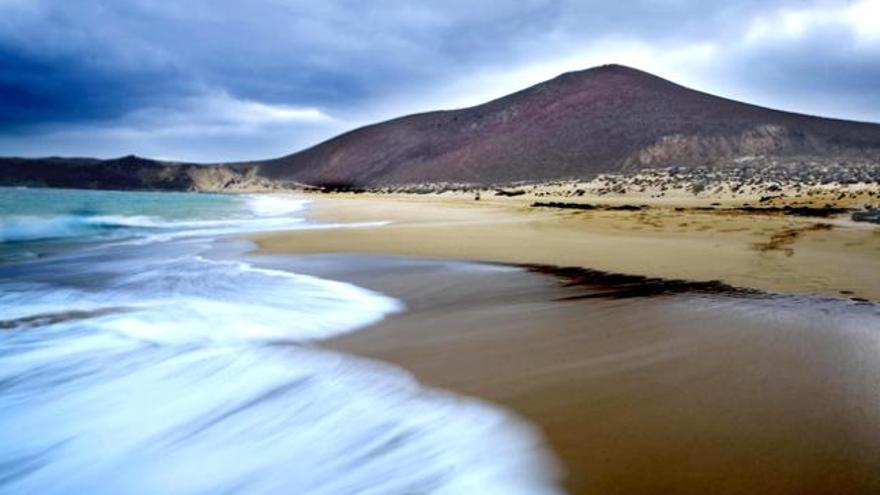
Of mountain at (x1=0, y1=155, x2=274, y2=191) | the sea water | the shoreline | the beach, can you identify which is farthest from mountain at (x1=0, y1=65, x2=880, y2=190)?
A: mountain at (x1=0, y1=155, x2=274, y2=191)

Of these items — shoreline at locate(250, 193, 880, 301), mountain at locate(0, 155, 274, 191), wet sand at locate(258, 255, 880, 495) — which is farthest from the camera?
mountain at locate(0, 155, 274, 191)

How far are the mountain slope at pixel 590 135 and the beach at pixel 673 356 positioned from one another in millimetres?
29575

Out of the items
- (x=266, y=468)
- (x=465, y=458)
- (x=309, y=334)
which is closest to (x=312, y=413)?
(x=266, y=468)

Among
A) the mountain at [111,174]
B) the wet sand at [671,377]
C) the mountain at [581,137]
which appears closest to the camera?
the wet sand at [671,377]

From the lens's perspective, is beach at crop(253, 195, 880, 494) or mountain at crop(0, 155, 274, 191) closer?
beach at crop(253, 195, 880, 494)

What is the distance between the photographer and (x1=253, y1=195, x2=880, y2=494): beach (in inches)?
63.9

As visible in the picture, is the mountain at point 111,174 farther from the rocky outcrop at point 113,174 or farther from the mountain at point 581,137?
the mountain at point 581,137

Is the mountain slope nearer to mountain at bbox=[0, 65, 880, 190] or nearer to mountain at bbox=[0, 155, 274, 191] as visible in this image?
mountain at bbox=[0, 65, 880, 190]

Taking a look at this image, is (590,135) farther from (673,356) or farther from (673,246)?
(673,356)

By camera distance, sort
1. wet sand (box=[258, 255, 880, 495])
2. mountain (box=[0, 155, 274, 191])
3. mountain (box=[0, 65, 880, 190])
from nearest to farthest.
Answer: wet sand (box=[258, 255, 880, 495]) < mountain (box=[0, 65, 880, 190]) < mountain (box=[0, 155, 274, 191])

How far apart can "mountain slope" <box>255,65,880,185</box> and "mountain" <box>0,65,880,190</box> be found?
115mm

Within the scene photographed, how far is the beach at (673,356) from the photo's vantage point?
162cm

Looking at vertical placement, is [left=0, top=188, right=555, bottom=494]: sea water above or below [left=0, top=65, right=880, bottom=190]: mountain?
below

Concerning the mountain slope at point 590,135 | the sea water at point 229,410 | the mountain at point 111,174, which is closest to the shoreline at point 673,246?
the sea water at point 229,410
